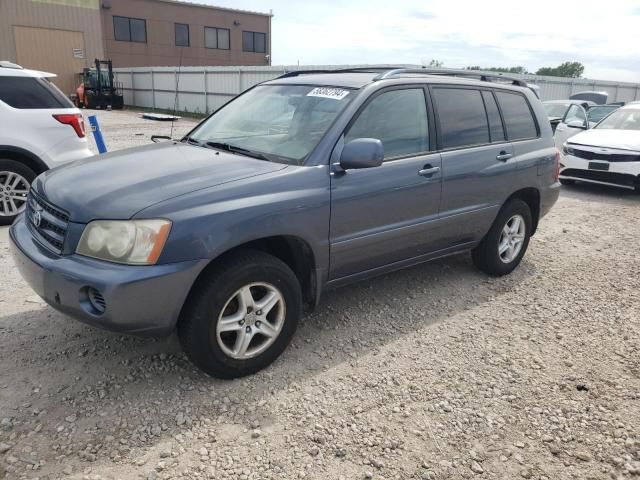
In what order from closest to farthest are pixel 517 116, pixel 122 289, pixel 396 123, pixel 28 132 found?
pixel 122 289
pixel 396 123
pixel 517 116
pixel 28 132

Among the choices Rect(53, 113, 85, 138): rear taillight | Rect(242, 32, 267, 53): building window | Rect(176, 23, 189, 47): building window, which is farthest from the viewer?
Rect(242, 32, 267, 53): building window

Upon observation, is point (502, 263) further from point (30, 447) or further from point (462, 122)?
point (30, 447)

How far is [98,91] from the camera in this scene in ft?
92.4

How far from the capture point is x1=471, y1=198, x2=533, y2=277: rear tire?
4.79 m

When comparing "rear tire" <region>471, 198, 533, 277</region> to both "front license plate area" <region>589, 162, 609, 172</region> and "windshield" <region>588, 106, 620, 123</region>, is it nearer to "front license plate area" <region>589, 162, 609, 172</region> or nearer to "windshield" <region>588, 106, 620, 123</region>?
"front license plate area" <region>589, 162, 609, 172</region>

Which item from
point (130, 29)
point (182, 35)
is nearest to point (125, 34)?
point (130, 29)

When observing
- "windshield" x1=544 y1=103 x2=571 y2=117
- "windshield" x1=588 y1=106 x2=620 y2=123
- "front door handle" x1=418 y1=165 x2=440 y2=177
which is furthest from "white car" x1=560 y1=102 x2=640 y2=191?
"front door handle" x1=418 y1=165 x2=440 y2=177

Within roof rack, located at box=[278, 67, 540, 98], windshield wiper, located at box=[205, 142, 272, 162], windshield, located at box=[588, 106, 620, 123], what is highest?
roof rack, located at box=[278, 67, 540, 98]

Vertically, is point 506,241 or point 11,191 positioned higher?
point 11,191

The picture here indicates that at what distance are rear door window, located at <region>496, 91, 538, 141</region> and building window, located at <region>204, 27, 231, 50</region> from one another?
38.6m

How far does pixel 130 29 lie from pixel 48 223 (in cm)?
3797

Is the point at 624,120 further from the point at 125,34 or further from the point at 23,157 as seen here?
the point at 125,34

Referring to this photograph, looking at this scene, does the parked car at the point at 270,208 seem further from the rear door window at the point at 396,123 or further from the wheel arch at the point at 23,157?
the wheel arch at the point at 23,157

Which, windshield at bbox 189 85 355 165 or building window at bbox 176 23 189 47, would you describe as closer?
windshield at bbox 189 85 355 165
